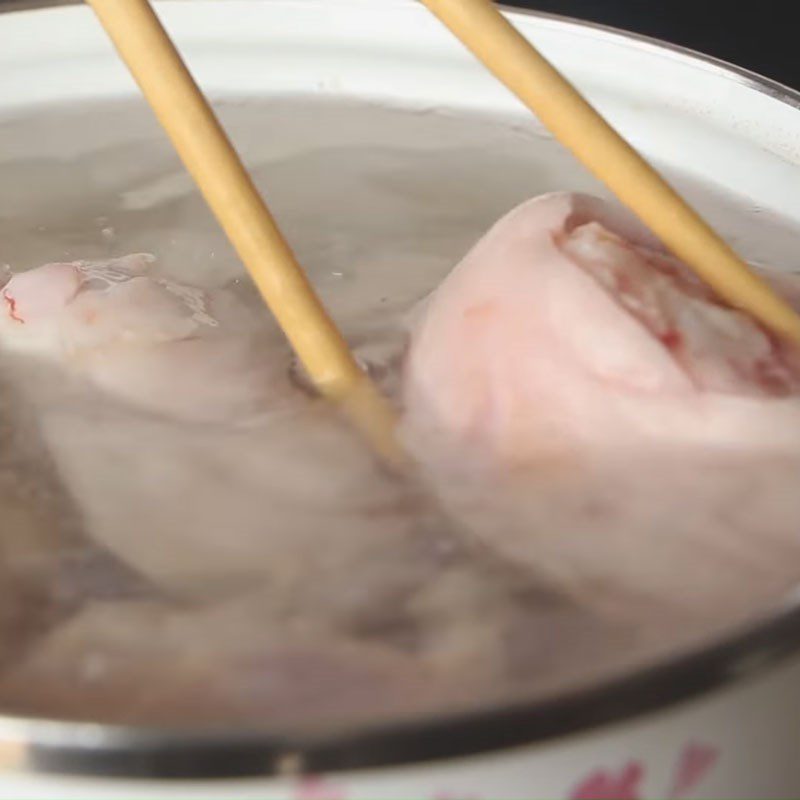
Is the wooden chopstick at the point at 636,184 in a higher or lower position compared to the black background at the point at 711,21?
higher

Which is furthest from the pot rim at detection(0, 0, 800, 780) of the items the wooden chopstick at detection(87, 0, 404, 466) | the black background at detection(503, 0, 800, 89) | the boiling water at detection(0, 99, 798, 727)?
the black background at detection(503, 0, 800, 89)

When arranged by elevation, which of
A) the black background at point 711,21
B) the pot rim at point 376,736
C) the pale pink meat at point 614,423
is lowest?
the black background at point 711,21

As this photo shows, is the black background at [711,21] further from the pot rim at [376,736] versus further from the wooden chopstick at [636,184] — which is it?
the pot rim at [376,736]

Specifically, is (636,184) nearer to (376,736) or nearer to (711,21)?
(376,736)

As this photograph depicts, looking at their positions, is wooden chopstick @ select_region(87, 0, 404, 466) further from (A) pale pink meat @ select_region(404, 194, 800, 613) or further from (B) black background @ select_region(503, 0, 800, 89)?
(B) black background @ select_region(503, 0, 800, 89)

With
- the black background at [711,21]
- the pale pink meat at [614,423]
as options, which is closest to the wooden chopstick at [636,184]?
the pale pink meat at [614,423]

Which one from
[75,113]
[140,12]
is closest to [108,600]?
[140,12]
